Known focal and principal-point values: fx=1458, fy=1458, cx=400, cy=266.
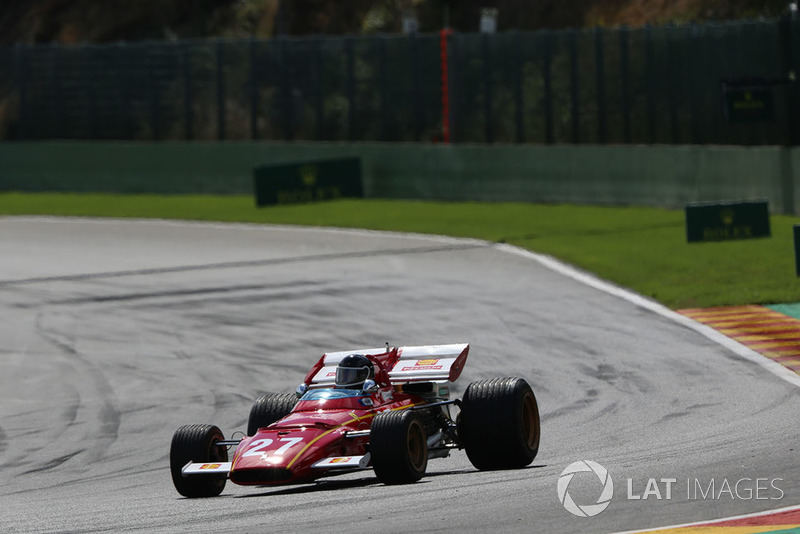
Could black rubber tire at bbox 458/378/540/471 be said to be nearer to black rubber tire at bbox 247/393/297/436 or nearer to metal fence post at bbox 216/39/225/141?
black rubber tire at bbox 247/393/297/436

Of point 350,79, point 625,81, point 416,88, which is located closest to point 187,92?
point 350,79

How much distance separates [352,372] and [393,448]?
123 cm

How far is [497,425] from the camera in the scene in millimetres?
11594

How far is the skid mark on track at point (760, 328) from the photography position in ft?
53.9

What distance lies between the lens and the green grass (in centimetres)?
2145

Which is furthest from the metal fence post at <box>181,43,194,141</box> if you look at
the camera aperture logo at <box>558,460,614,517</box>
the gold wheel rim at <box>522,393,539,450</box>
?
the camera aperture logo at <box>558,460,614,517</box>

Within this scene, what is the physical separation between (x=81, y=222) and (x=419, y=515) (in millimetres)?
26610

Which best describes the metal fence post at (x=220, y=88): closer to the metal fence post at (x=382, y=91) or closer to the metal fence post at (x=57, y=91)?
the metal fence post at (x=382, y=91)

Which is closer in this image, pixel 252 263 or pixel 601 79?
pixel 252 263

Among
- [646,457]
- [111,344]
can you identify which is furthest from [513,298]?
[646,457]

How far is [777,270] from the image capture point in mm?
22297

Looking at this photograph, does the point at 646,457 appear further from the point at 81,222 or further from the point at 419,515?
the point at 81,222

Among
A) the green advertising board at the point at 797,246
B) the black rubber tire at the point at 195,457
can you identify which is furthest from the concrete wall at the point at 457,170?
the black rubber tire at the point at 195,457

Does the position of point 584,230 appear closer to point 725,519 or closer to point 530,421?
point 530,421
